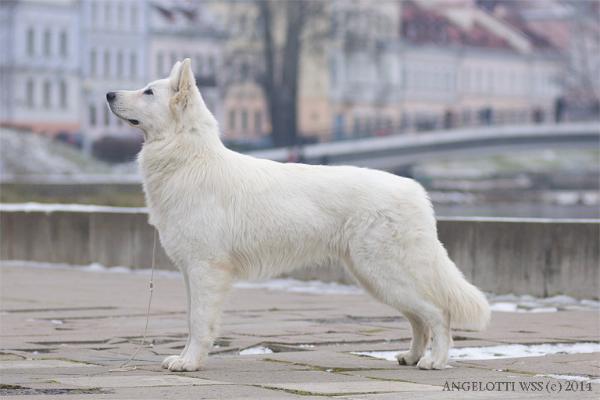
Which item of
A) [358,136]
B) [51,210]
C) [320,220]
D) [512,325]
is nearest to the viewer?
[320,220]

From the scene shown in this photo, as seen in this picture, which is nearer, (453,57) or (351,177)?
(351,177)

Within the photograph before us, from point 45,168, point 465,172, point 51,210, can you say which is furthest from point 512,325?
point 465,172

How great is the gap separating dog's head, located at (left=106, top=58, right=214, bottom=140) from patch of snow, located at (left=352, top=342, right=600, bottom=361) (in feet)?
Answer: 6.78

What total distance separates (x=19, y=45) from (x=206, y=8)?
15430 millimetres

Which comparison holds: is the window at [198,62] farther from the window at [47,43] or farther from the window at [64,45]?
the window at [47,43]

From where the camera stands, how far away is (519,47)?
5305 inches

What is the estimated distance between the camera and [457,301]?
10781 millimetres

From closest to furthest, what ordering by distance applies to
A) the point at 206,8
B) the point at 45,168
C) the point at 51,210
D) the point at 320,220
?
the point at 320,220 < the point at 51,210 < the point at 45,168 < the point at 206,8

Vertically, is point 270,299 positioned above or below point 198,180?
below

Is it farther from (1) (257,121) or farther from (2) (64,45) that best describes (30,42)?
(1) (257,121)

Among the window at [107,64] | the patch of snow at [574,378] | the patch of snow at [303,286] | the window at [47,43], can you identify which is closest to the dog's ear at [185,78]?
the patch of snow at [574,378]

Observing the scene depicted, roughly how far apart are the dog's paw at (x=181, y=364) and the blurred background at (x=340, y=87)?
70.9ft

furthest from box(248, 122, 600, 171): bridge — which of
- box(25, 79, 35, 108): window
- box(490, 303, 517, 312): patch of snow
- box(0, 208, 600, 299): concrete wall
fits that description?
box(490, 303, 517, 312): patch of snow

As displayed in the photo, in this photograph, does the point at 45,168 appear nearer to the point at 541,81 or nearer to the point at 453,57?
the point at 453,57
